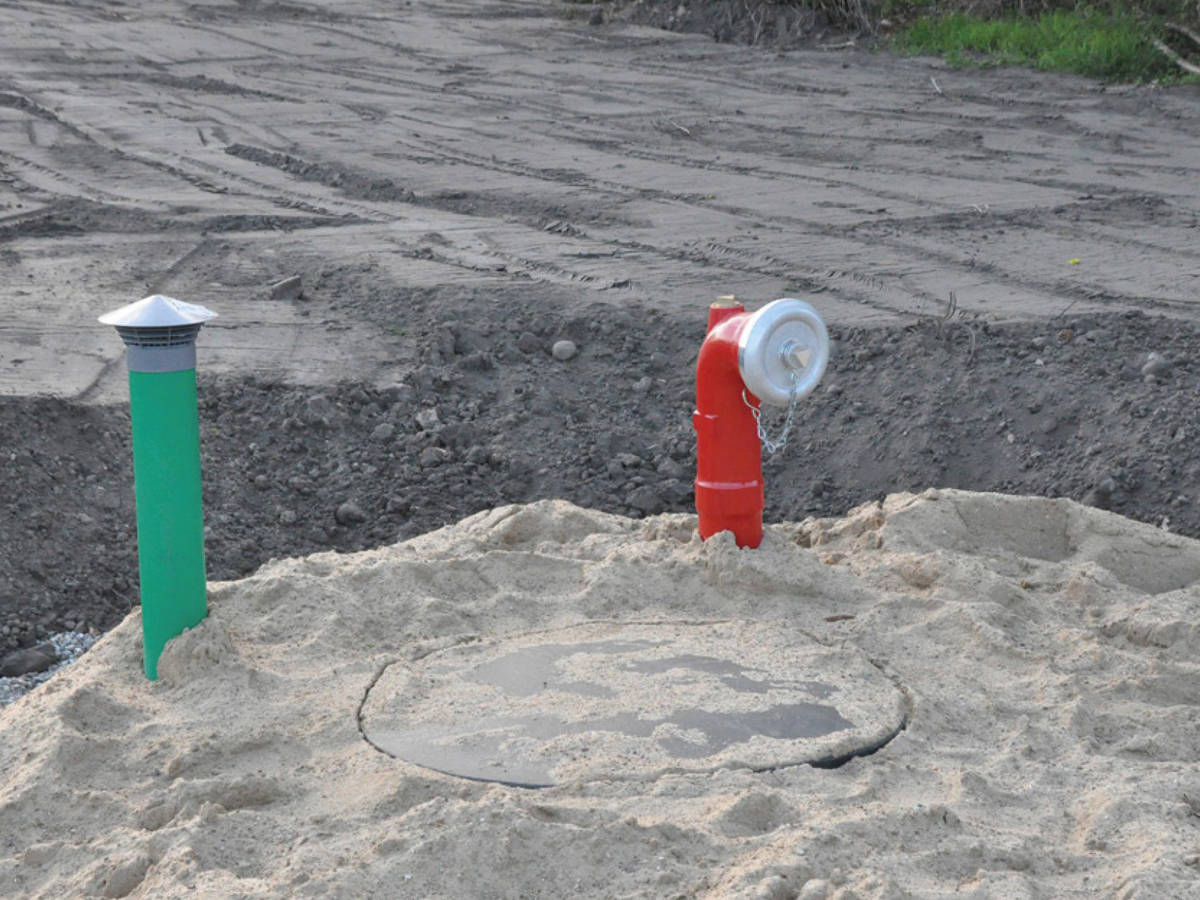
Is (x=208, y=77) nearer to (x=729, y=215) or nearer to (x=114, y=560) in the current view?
(x=729, y=215)

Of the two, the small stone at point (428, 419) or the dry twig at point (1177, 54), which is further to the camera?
the dry twig at point (1177, 54)

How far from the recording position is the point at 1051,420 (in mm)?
5348

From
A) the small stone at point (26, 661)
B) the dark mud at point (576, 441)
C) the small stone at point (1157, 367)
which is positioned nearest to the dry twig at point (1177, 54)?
the dark mud at point (576, 441)

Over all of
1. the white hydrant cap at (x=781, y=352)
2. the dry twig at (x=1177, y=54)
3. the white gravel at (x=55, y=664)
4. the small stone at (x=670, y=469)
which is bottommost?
the white gravel at (x=55, y=664)

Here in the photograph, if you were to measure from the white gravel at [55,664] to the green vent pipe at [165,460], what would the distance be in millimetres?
822

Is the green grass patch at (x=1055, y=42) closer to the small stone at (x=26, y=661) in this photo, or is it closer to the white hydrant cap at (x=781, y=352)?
the white hydrant cap at (x=781, y=352)

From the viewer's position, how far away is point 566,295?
6641 mm

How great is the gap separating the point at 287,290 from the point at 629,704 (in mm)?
4055

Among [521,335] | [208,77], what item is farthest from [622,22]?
[521,335]

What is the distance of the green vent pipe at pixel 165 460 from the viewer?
11.3 ft

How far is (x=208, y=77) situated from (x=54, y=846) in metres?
11.8

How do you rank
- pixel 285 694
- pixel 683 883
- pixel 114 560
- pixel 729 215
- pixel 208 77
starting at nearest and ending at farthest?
pixel 683 883, pixel 285 694, pixel 114 560, pixel 729 215, pixel 208 77

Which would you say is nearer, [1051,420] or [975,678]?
[975,678]

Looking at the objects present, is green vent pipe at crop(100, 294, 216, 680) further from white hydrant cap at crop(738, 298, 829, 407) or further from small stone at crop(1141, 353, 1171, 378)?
small stone at crop(1141, 353, 1171, 378)
